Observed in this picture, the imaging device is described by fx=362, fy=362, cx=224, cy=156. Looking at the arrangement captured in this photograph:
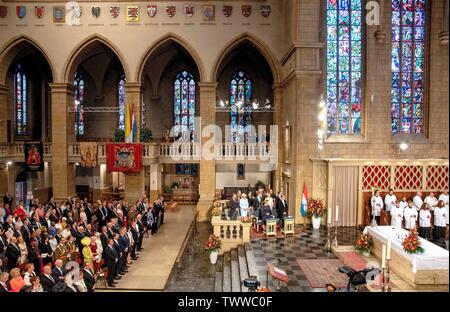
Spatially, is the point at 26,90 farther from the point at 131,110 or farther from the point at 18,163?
the point at 131,110

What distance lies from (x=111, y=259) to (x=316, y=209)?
26.6ft

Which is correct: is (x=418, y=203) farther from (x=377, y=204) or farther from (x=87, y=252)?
(x=87, y=252)

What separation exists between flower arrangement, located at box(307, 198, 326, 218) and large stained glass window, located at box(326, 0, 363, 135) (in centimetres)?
316

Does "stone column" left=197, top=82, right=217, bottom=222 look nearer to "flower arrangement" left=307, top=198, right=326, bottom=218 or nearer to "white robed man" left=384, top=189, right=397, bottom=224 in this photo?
"flower arrangement" left=307, top=198, right=326, bottom=218

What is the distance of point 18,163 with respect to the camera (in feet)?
67.0

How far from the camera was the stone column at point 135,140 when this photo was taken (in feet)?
63.4

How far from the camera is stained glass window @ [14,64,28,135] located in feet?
71.3

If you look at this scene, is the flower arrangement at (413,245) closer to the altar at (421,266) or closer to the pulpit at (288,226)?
the altar at (421,266)

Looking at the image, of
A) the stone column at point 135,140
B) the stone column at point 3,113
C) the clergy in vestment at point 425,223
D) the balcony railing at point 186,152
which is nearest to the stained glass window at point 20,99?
the stone column at point 3,113

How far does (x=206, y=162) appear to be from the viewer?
63.6ft

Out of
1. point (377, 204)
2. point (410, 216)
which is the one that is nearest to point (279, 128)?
point (377, 204)
